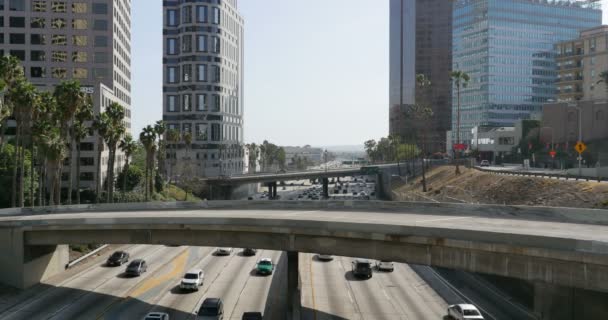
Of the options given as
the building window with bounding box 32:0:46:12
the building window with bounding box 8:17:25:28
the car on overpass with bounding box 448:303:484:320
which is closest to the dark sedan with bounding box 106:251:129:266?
the car on overpass with bounding box 448:303:484:320

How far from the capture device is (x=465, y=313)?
34.5 metres

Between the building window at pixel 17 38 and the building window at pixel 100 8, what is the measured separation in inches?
561

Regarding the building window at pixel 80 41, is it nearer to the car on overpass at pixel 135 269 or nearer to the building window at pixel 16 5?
the building window at pixel 16 5

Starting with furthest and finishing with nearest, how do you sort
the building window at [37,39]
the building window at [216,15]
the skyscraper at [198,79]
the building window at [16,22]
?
the building window at [216,15] < the skyscraper at [198,79] < the building window at [37,39] < the building window at [16,22]

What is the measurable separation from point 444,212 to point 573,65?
124 metres

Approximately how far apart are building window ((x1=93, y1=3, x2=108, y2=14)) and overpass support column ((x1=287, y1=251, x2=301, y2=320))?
288 feet

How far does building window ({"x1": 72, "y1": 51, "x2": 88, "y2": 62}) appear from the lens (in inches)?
4198

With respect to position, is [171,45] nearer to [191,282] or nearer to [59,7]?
[59,7]

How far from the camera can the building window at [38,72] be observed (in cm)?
10444

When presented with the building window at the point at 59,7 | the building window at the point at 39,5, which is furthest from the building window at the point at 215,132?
the building window at the point at 39,5

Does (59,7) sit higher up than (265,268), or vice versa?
(59,7)

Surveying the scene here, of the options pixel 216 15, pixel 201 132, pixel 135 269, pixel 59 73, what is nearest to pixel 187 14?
pixel 216 15

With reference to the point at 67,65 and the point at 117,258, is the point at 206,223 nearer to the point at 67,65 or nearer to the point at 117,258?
the point at 117,258

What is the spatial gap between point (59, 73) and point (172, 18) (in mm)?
73478
